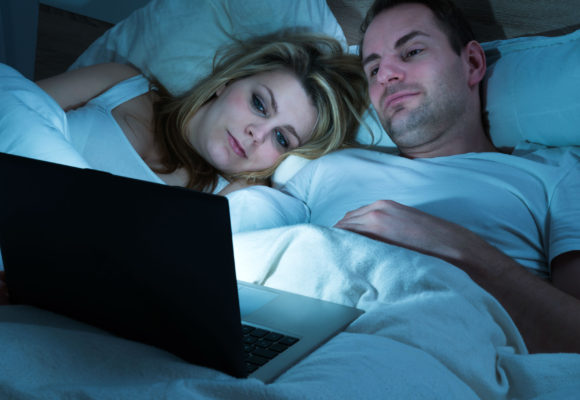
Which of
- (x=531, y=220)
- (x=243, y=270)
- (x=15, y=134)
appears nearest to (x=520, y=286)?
(x=531, y=220)

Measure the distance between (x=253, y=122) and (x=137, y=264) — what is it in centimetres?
97

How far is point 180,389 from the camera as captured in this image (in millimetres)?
446

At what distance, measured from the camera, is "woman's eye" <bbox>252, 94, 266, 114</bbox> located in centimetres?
146

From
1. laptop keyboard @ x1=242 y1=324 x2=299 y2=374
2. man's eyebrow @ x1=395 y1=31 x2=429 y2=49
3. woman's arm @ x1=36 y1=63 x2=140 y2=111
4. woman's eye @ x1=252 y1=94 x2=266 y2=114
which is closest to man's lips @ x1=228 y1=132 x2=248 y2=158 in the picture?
woman's eye @ x1=252 y1=94 x2=266 y2=114

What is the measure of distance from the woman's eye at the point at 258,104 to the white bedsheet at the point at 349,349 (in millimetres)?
655

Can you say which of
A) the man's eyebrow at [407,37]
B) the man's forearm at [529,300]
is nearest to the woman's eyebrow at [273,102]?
the man's eyebrow at [407,37]

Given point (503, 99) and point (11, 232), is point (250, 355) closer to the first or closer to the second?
point (11, 232)

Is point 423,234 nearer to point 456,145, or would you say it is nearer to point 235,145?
point 456,145

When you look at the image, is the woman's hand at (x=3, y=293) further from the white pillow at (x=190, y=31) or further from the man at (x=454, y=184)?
the white pillow at (x=190, y=31)

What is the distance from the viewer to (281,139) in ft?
4.97

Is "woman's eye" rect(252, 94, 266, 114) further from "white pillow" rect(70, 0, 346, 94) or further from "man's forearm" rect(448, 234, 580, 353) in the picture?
"man's forearm" rect(448, 234, 580, 353)

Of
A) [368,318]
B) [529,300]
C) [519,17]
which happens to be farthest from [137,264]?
[519,17]

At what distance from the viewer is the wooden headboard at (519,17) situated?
1.36m

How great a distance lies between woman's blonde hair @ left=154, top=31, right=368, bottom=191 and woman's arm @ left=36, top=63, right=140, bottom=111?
6.6 inches
